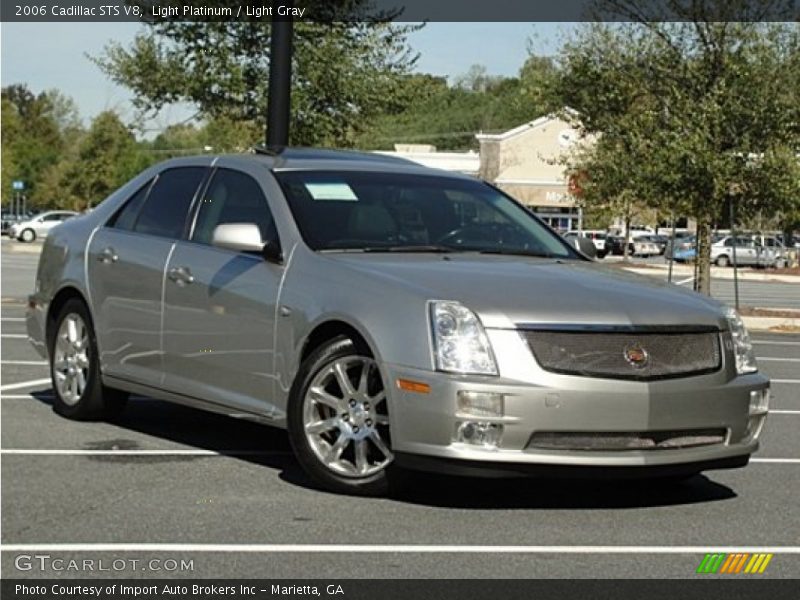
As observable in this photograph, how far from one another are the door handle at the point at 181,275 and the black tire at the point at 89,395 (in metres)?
0.94

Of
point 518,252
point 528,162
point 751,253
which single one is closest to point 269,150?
point 518,252

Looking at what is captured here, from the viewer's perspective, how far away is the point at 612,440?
6.70 meters

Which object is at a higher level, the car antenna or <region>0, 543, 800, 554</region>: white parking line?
the car antenna

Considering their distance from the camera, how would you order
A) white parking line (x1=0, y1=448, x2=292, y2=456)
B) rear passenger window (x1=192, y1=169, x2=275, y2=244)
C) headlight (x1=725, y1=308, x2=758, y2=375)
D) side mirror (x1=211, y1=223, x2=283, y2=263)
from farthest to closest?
rear passenger window (x1=192, y1=169, x2=275, y2=244) → white parking line (x1=0, y1=448, x2=292, y2=456) → side mirror (x1=211, y1=223, x2=283, y2=263) → headlight (x1=725, y1=308, x2=758, y2=375)

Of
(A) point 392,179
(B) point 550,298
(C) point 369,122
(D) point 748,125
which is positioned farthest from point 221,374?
(C) point 369,122

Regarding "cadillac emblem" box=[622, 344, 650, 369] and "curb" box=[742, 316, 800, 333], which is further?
"curb" box=[742, 316, 800, 333]

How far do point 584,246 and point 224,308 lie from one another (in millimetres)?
2242

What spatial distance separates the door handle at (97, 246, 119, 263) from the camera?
29.5ft

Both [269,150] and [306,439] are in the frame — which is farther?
[269,150]

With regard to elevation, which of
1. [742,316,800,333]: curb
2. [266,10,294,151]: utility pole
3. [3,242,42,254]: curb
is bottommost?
[3,242,42,254]: curb

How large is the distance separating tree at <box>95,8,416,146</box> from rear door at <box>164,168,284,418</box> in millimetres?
17842

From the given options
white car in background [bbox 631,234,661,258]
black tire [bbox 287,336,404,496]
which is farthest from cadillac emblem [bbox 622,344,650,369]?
white car in background [bbox 631,234,661,258]

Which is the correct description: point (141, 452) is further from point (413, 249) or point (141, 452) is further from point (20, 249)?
point (20, 249)

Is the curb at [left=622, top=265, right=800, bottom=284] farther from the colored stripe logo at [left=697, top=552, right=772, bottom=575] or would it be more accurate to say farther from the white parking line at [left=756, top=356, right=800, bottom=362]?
the colored stripe logo at [left=697, top=552, right=772, bottom=575]
